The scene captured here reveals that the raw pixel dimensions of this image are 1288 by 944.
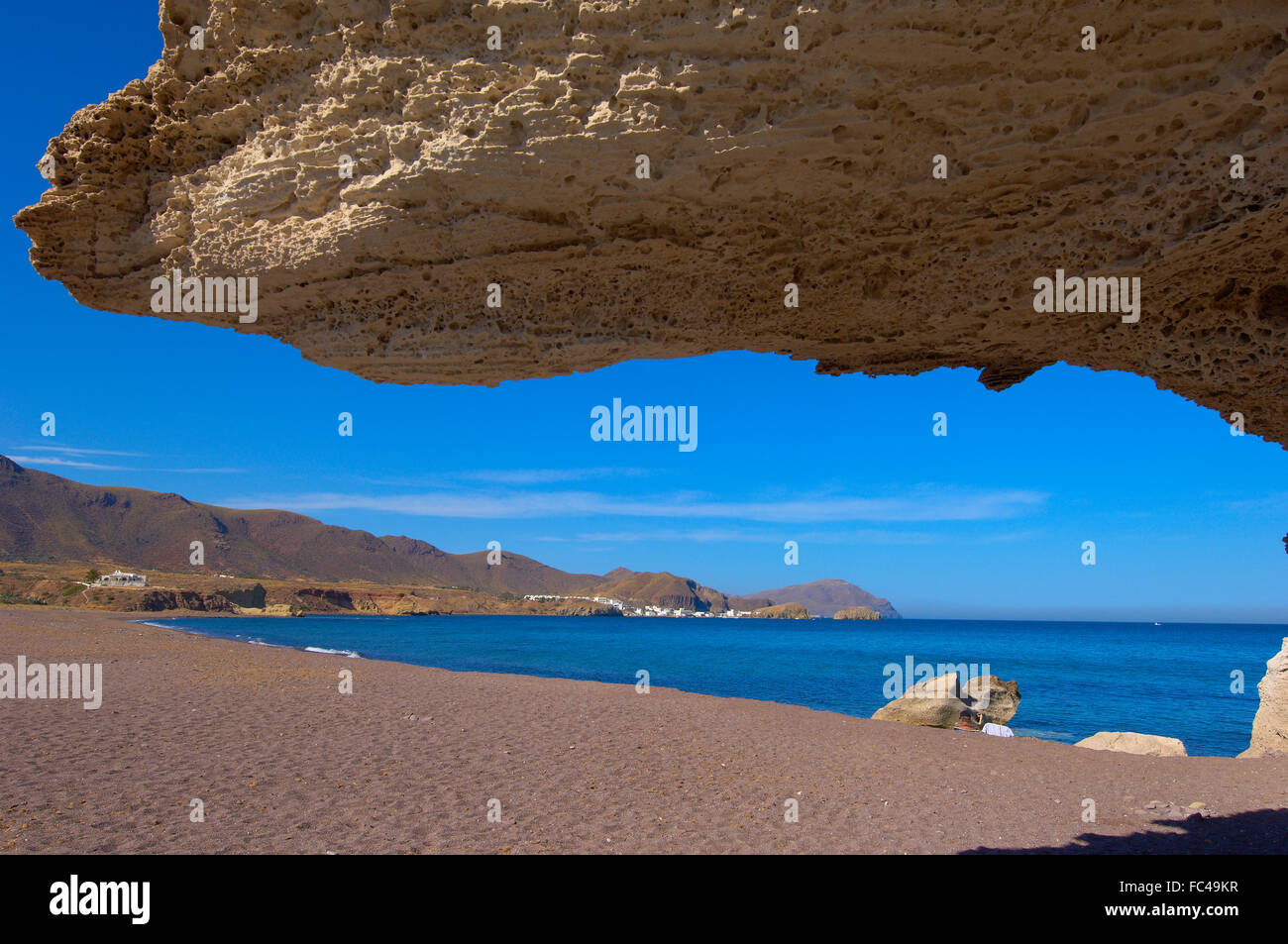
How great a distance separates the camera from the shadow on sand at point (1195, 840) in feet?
23.3

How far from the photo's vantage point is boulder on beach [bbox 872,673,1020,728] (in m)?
16.8

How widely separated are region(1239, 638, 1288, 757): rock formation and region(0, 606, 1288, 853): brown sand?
1.71 metres

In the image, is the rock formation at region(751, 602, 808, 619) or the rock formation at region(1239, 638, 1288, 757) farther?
the rock formation at region(751, 602, 808, 619)

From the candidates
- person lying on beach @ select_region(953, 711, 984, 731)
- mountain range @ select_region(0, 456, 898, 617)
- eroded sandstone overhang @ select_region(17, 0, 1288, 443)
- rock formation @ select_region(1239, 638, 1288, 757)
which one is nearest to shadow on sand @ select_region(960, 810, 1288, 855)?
eroded sandstone overhang @ select_region(17, 0, 1288, 443)

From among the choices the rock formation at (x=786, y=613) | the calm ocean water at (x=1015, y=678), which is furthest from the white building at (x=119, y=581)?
the rock formation at (x=786, y=613)

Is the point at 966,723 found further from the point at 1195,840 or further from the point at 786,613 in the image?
the point at 786,613

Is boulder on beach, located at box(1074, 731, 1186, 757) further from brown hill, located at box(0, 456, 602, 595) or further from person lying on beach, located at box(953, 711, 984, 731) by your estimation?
brown hill, located at box(0, 456, 602, 595)

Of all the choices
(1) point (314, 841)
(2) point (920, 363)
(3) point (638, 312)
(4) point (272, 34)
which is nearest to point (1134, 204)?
(2) point (920, 363)

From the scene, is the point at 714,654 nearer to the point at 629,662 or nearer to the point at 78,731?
the point at 629,662

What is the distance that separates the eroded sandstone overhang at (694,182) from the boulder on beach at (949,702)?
13698 millimetres

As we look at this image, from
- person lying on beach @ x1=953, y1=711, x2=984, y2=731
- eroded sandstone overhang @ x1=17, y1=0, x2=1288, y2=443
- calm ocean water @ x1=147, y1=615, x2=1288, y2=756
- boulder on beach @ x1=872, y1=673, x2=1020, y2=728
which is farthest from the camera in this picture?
calm ocean water @ x1=147, y1=615, x2=1288, y2=756

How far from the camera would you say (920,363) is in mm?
5266

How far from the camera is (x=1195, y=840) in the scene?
7527 millimetres

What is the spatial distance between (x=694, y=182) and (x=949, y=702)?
1681 centimetres
